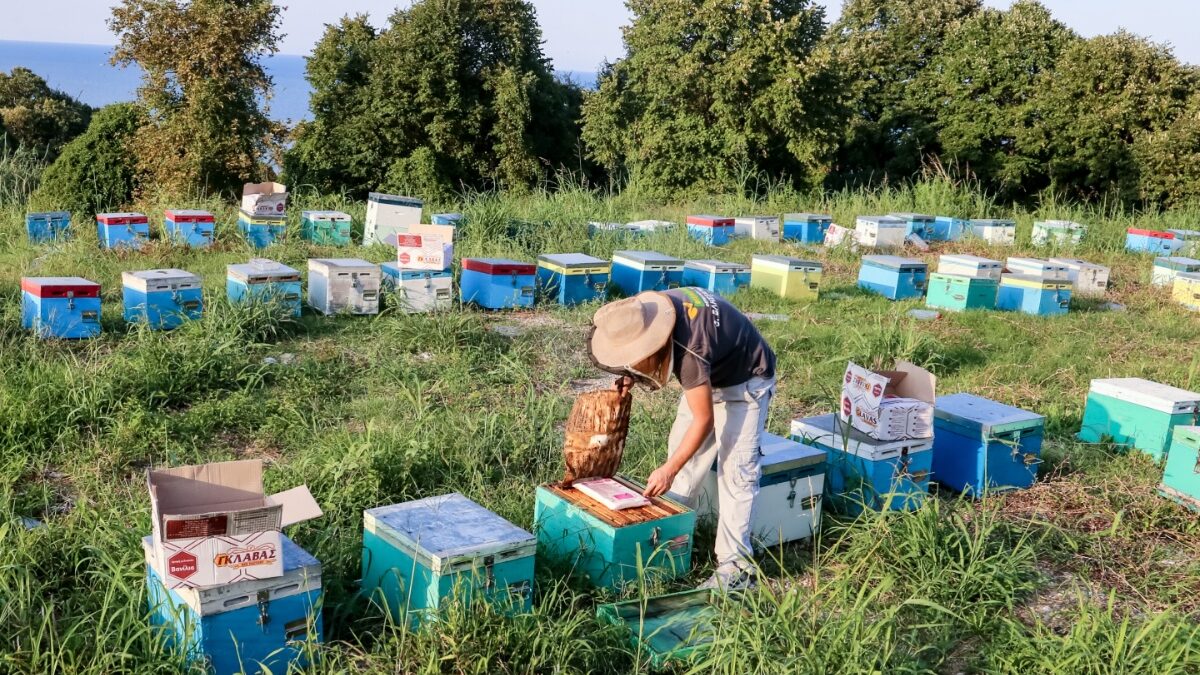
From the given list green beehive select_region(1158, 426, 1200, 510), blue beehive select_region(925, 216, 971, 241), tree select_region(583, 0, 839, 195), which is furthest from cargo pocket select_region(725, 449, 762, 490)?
tree select_region(583, 0, 839, 195)

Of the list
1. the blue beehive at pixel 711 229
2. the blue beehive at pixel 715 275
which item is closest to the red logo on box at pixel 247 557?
the blue beehive at pixel 715 275

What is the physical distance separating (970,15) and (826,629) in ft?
56.4

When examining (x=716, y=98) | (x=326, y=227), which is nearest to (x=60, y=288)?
(x=326, y=227)

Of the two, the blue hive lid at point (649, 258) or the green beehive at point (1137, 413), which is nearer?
the green beehive at point (1137, 413)

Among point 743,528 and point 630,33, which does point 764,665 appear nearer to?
point 743,528

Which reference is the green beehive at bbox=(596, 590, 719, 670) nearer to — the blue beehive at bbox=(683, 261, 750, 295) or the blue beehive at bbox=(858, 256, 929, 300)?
the blue beehive at bbox=(683, 261, 750, 295)

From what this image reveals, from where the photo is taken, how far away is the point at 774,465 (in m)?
3.68

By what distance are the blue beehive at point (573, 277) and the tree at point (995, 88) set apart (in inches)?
414

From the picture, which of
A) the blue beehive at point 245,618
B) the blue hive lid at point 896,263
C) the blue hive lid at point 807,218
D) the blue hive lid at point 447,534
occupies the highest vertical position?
the blue hive lid at point 807,218

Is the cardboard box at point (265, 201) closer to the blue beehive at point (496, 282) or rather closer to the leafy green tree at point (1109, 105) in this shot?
the blue beehive at point (496, 282)

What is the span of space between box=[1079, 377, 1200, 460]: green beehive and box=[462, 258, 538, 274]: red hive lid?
3.87m

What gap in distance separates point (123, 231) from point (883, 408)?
7.02 metres

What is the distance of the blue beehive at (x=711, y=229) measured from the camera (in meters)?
10.1

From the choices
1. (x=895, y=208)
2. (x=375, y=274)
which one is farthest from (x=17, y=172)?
(x=895, y=208)
